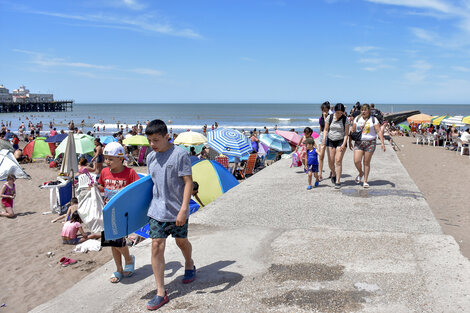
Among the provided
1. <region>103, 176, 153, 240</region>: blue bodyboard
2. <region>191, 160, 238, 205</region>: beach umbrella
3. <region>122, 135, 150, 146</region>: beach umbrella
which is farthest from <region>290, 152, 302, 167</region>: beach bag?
<region>122, 135, 150, 146</region>: beach umbrella

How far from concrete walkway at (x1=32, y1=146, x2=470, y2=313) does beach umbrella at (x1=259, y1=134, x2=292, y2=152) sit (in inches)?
388

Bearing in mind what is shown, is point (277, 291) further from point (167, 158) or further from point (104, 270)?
point (104, 270)

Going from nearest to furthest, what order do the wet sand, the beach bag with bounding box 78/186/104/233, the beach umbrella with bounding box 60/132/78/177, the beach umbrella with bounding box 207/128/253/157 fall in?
the beach bag with bounding box 78/186/104/233 < the wet sand < the beach umbrella with bounding box 60/132/78/177 < the beach umbrella with bounding box 207/128/253/157

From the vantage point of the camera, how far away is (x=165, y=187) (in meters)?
2.94

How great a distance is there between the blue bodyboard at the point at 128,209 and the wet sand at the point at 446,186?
3824 millimetres

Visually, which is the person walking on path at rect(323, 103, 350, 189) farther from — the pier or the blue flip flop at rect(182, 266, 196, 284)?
the pier

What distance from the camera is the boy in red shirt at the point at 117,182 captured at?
10.9ft

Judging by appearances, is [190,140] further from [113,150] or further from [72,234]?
[113,150]

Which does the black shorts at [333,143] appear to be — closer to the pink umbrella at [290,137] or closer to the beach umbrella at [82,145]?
the pink umbrella at [290,137]

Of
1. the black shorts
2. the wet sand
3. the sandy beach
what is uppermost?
the black shorts

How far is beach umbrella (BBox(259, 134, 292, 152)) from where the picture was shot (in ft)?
50.3

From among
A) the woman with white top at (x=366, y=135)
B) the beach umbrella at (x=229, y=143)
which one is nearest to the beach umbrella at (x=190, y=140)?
the beach umbrella at (x=229, y=143)

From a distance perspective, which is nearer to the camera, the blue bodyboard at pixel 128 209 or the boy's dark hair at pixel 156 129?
the boy's dark hair at pixel 156 129

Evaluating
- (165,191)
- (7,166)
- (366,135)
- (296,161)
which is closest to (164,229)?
(165,191)
